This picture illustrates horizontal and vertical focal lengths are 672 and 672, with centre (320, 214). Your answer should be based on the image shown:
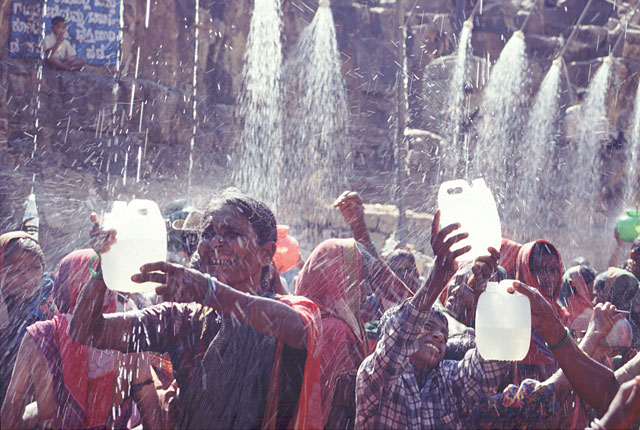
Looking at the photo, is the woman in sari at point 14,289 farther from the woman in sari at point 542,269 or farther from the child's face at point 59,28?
the child's face at point 59,28

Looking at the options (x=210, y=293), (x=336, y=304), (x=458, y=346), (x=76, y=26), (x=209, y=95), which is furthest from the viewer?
(x=209, y=95)

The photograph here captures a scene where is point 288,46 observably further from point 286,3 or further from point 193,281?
point 193,281

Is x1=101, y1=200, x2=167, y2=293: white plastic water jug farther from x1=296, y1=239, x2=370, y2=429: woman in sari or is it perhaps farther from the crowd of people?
x1=296, y1=239, x2=370, y2=429: woman in sari

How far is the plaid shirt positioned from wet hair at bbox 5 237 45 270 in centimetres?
193

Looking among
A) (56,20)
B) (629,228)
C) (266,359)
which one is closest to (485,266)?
(266,359)

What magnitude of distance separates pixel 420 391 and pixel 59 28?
13561 mm

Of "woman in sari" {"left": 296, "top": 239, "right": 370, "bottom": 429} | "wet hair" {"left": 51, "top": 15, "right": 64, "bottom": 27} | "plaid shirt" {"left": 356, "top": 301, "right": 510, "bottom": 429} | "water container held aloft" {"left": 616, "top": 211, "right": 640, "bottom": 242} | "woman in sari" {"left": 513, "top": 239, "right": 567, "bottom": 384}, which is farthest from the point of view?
"wet hair" {"left": 51, "top": 15, "right": 64, "bottom": 27}

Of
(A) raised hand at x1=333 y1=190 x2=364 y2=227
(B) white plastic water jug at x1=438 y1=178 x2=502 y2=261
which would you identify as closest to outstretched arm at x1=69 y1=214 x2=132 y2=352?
(B) white plastic water jug at x1=438 y1=178 x2=502 y2=261

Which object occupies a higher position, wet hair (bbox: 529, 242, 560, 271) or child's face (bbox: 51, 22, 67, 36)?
child's face (bbox: 51, 22, 67, 36)

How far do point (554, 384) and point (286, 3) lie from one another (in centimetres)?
1735

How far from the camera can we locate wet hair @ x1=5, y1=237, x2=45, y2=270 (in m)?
3.31

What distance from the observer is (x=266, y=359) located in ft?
7.10

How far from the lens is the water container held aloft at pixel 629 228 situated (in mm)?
7730

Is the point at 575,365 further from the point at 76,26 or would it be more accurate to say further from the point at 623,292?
the point at 76,26
